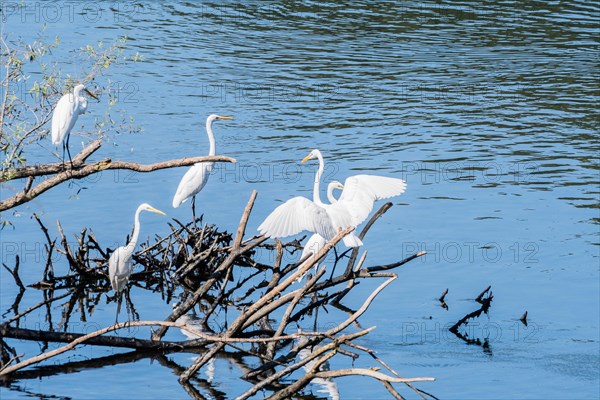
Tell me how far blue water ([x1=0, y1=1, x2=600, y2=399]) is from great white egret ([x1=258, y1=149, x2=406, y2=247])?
2.05 meters

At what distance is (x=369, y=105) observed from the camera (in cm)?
2750

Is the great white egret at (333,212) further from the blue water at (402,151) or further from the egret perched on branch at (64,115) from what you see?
the egret perched on branch at (64,115)

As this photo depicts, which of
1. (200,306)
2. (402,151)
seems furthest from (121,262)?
(402,151)

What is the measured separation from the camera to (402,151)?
78.8 ft

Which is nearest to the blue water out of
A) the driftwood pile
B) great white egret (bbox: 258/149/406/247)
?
the driftwood pile

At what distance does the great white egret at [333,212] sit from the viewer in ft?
38.3

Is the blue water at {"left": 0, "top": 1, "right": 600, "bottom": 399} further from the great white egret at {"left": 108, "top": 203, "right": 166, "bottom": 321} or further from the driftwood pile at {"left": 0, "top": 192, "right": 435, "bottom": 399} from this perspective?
the great white egret at {"left": 108, "top": 203, "right": 166, "bottom": 321}

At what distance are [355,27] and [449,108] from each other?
7.54 metres

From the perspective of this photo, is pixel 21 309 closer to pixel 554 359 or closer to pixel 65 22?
pixel 554 359

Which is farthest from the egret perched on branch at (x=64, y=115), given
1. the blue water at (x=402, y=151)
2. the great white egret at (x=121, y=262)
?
the great white egret at (x=121, y=262)

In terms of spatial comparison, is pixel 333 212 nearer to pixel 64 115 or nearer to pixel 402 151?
pixel 64 115

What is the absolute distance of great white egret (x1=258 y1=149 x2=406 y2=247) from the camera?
460 inches

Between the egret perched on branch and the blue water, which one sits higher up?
the egret perched on branch

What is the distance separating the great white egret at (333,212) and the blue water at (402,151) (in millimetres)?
2053
